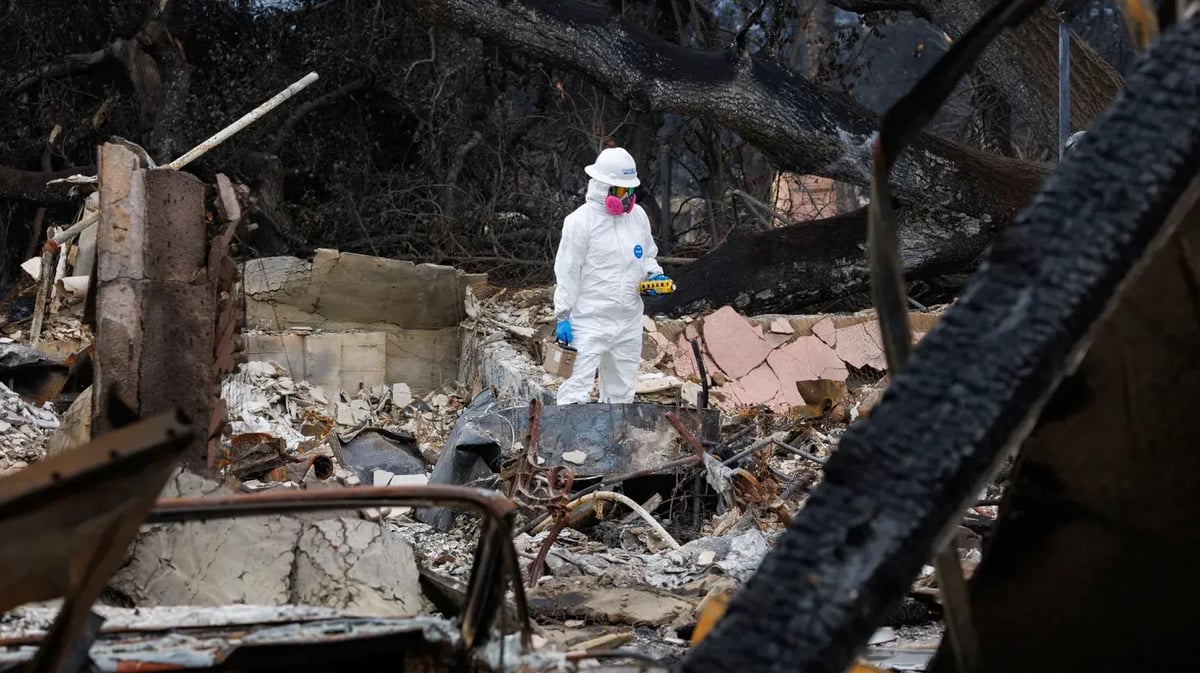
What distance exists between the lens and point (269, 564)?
310 cm

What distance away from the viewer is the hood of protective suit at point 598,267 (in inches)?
341

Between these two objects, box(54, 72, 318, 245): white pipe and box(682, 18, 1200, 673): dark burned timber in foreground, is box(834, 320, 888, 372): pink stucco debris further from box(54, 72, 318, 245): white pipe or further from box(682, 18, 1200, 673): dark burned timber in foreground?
box(682, 18, 1200, 673): dark burned timber in foreground

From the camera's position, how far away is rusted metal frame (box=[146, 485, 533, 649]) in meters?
1.79

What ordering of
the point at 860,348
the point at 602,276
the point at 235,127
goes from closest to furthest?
the point at 235,127
the point at 602,276
the point at 860,348

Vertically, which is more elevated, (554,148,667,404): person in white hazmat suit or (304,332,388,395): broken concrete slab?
(554,148,667,404): person in white hazmat suit

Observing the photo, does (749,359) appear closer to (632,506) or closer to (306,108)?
(632,506)

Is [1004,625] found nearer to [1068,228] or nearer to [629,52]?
[1068,228]

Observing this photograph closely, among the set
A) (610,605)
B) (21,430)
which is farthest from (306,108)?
(610,605)

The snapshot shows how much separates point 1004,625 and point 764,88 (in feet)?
30.3

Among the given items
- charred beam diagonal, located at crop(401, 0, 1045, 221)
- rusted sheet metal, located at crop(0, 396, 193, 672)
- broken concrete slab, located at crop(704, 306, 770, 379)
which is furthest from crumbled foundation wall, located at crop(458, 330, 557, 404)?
rusted sheet metal, located at crop(0, 396, 193, 672)

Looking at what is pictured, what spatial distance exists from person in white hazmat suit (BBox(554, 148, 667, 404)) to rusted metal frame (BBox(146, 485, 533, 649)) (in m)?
6.68

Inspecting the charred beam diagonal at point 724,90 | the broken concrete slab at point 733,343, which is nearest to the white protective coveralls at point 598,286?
the broken concrete slab at point 733,343

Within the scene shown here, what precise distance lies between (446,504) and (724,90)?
29.3 feet

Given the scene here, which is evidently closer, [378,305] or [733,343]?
[733,343]
